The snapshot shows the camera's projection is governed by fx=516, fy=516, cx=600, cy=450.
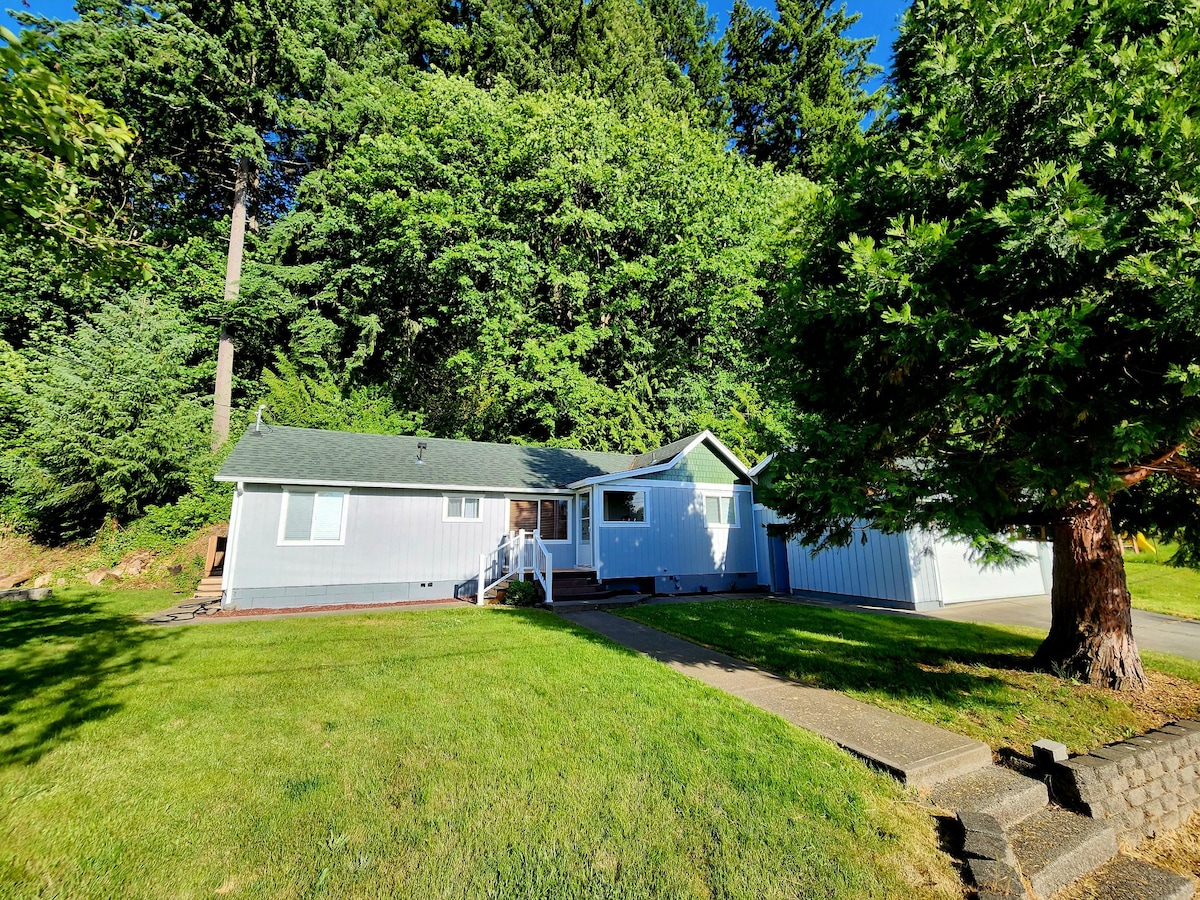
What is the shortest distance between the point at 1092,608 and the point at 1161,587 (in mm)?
13678

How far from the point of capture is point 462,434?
24.7m

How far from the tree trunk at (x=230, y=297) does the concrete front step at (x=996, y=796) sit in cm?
2166

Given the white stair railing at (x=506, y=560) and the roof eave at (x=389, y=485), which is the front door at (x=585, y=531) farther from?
the white stair railing at (x=506, y=560)

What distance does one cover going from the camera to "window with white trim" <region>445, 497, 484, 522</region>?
14227 mm

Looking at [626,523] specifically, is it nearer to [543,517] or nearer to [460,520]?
[543,517]

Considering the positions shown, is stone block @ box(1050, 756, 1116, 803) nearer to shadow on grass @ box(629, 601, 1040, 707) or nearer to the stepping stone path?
the stepping stone path

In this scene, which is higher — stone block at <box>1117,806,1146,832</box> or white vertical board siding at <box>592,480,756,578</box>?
white vertical board siding at <box>592,480,756,578</box>

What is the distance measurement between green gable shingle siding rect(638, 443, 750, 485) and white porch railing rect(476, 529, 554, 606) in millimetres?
3878

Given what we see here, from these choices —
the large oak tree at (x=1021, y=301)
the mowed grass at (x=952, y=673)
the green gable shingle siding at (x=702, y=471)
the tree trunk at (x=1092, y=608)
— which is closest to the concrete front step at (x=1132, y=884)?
the mowed grass at (x=952, y=673)

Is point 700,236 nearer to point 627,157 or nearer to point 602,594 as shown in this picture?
point 627,157

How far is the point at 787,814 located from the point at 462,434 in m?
23.0

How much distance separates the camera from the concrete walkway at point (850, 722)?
3.99m

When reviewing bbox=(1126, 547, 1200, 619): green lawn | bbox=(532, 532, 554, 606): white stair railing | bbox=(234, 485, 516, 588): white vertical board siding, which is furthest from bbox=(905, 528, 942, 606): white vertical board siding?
bbox=(234, 485, 516, 588): white vertical board siding

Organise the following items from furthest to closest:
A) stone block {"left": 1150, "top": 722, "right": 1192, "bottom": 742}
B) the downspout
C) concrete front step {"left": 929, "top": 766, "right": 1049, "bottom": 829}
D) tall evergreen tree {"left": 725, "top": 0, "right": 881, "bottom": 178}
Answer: tall evergreen tree {"left": 725, "top": 0, "right": 881, "bottom": 178} → the downspout → stone block {"left": 1150, "top": 722, "right": 1192, "bottom": 742} → concrete front step {"left": 929, "top": 766, "right": 1049, "bottom": 829}
